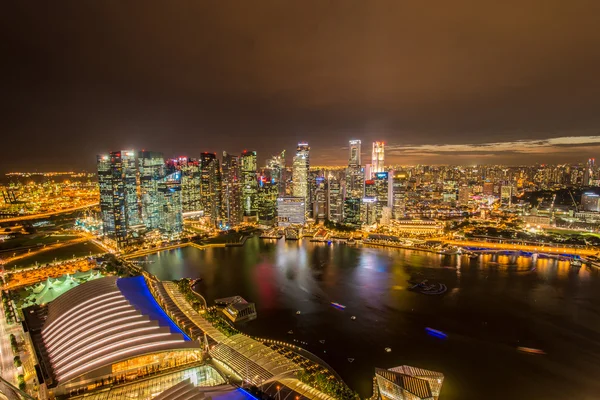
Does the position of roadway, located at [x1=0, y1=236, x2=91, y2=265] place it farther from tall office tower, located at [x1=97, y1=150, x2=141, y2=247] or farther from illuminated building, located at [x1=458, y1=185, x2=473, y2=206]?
illuminated building, located at [x1=458, y1=185, x2=473, y2=206]

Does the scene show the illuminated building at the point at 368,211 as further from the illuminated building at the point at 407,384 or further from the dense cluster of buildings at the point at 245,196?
the illuminated building at the point at 407,384

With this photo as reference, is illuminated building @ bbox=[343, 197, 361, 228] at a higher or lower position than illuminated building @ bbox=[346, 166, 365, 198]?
lower

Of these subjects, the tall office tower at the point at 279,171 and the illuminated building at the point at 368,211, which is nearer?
the illuminated building at the point at 368,211

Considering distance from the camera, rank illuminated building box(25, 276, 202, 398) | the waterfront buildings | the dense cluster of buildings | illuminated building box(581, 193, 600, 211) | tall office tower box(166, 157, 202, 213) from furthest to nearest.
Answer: the waterfront buildings
tall office tower box(166, 157, 202, 213)
illuminated building box(581, 193, 600, 211)
the dense cluster of buildings
illuminated building box(25, 276, 202, 398)

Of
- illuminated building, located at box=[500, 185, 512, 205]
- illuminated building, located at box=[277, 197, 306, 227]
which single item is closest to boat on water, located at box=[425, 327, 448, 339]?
illuminated building, located at box=[277, 197, 306, 227]

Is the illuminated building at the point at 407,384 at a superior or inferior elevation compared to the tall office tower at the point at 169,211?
inferior

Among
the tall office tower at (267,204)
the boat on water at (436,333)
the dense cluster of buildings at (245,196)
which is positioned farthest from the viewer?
the tall office tower at (267,204)

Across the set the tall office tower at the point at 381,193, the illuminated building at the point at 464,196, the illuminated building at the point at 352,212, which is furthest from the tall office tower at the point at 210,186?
the illuminated building at the point at 464,196
